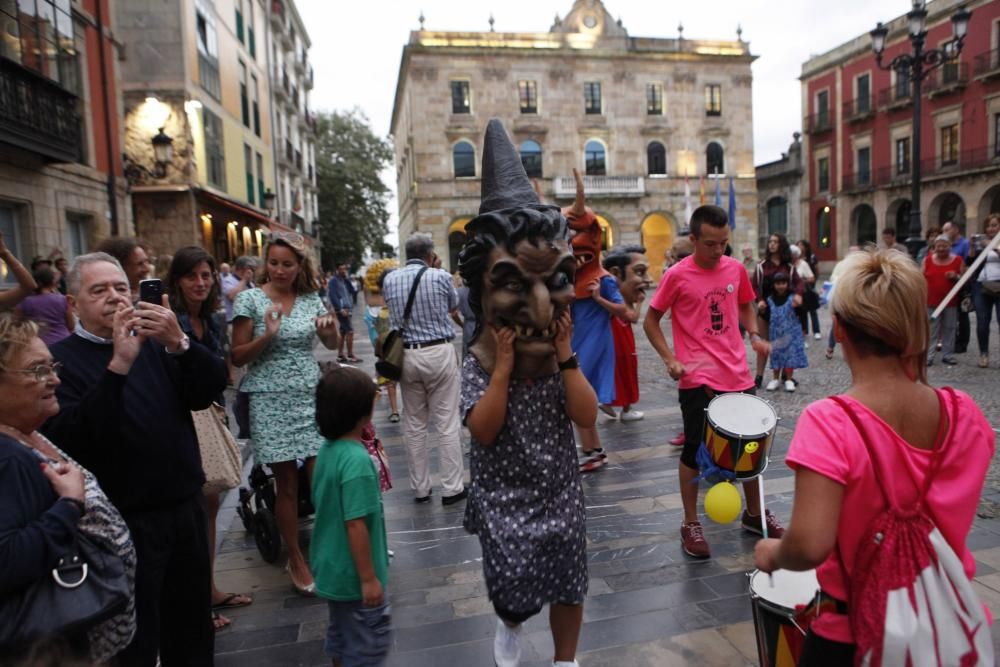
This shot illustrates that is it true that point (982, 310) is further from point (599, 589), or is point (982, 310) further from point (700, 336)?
point (599, 589)

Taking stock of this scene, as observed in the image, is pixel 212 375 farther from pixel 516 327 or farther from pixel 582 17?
pixel 582 17

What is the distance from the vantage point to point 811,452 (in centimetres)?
150

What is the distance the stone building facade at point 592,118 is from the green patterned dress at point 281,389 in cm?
3078

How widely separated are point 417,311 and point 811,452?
3409mm

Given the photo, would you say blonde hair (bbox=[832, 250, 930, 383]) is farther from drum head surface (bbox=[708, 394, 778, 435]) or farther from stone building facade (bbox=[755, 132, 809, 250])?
stone building facade (bbox=[755, 132, 809, 250])

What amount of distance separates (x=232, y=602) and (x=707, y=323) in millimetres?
2866

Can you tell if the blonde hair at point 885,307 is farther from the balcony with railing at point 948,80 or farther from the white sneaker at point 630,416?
the balcony with railing at point 948,80

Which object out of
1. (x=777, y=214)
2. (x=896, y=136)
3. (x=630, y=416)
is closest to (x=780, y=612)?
(x=630, y=416)

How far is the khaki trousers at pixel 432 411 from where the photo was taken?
464cm

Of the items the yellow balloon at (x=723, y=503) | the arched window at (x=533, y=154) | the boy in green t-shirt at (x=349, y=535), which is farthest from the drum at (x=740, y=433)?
the arched window at (x=533, y=154)

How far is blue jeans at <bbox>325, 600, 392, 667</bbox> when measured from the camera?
2287mm

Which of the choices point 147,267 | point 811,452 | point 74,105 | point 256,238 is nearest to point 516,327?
point 811,452

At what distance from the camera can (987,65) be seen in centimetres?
2708

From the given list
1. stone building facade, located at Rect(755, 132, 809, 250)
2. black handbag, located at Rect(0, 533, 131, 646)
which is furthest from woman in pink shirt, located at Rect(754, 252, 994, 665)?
stone building facade, located at Rect(755, 132, 809, 250)
